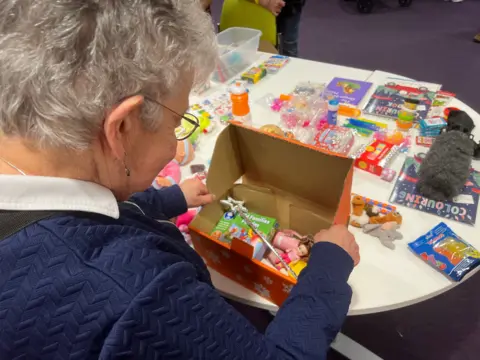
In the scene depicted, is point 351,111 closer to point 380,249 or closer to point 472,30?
point 380,249

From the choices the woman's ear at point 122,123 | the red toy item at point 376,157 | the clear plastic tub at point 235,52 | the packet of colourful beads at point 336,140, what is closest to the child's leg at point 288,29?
the clear plastic tub at point 235,52

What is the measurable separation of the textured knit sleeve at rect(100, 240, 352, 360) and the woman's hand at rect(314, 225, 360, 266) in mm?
57

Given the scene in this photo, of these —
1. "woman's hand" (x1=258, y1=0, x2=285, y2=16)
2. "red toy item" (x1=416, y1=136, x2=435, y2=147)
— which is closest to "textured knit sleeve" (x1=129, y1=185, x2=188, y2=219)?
"red toy item" (x1=416, y1=136, x2=435, y2=147)

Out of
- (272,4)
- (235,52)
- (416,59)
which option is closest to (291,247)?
(235,52)

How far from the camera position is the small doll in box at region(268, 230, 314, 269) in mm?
877

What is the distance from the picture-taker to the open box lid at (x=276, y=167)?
0.92 meters

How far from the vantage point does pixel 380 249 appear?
870 mm

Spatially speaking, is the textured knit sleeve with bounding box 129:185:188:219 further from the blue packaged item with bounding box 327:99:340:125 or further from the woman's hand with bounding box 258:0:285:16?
the woman's hand with bounding box 258:0:285:16

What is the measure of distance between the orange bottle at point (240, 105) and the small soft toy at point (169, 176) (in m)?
0.29

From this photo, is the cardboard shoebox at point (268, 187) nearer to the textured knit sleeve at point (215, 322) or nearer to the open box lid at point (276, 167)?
the open box lid at point (276, 167)

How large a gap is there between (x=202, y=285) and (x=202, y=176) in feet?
2.02

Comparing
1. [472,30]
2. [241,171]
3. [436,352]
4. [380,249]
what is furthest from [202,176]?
[472,30]

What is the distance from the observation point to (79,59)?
44 cm

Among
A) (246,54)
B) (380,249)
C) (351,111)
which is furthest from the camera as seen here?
(246,54)
